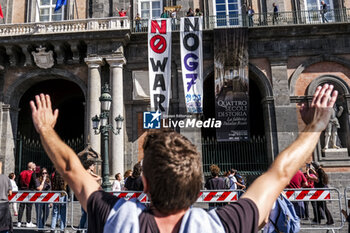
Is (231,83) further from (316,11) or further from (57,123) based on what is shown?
(57,123)

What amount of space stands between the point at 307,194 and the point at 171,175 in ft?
20.7

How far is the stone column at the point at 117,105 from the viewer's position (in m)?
14.4

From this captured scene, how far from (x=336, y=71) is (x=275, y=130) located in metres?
4.40

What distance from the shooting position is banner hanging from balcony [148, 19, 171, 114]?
14297mm

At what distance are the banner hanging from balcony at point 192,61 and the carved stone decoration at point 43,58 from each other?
22.2ft

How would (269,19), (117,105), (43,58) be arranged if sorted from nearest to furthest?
(117,105) < (43,58) < (269,19)

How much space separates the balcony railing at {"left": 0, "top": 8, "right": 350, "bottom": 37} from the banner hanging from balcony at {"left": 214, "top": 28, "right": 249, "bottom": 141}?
3.80ft

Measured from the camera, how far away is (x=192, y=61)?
1463cm

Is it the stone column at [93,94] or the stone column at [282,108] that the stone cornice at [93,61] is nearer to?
the stone column at [93,94]

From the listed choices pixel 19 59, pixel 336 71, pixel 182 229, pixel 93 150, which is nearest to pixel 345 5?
pixel 336 71

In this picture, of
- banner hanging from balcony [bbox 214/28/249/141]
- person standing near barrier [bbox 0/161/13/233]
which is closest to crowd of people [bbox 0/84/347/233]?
person standing near barrier [bbox 0/161/13/233]

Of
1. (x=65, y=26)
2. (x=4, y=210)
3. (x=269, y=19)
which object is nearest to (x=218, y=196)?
(x=4, y=210)

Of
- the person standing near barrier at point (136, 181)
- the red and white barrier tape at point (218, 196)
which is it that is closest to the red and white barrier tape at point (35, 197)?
the person standing near barrier at point (136, 181)
